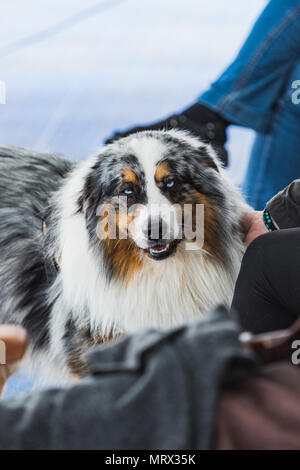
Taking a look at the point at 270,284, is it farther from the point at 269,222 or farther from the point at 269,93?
the point at 269,93

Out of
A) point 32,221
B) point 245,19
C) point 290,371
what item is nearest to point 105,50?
point 245,19

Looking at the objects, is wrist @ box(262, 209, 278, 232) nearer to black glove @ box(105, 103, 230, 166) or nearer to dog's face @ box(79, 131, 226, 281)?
dog's face @ box(79, 131, 226, 281)

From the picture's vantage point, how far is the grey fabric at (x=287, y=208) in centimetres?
152

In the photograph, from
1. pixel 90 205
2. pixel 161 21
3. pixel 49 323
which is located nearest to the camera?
pixel 90 205

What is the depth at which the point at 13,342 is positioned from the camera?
0.71 meters

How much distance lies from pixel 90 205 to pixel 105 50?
3.02 metres

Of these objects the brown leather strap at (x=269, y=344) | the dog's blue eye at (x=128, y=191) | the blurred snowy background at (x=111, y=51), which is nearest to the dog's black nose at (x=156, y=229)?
the dog's blue eye at (x=128, y=191)

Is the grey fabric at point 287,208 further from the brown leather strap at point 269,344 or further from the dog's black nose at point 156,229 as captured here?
the brown leather strap at point 269,344

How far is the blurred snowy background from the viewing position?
423cm

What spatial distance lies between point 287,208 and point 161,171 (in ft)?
1.18

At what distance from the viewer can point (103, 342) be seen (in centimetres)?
172

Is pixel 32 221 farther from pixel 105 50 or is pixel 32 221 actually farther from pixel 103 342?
pixel 105 50

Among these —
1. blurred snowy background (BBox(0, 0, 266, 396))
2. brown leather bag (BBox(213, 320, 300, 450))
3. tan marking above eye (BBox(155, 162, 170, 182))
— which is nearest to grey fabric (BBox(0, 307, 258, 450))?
brown leather bag (BBox(213, 320, 300, 450))

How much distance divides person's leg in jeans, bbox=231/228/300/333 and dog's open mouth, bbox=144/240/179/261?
0.31 meters
